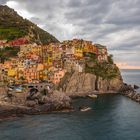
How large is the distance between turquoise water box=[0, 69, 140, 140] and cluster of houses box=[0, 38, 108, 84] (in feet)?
114

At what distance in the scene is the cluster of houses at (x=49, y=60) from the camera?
132m

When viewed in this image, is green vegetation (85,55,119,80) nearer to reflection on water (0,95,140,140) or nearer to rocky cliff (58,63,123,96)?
rocky cliff (58,63,123,96)

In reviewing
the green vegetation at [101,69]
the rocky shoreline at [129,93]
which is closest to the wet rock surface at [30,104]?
the rocky shoreline at [129,93]

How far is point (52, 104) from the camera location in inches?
4021

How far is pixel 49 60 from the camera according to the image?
14762 centimetres

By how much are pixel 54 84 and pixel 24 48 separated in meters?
34.1

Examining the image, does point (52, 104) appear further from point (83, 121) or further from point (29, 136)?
point (29, 136)

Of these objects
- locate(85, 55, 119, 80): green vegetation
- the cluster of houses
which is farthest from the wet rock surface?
locate(85, 55, 119, 80): green vegetation

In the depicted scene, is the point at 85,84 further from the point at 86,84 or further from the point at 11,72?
the point at 11,72

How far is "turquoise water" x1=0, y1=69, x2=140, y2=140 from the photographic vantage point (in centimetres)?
7362

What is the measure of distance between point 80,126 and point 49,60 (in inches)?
2690

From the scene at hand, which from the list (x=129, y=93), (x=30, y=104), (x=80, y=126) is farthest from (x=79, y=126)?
(x=129, y=93)

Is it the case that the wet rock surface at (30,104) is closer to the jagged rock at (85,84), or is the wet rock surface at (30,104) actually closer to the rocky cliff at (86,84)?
the rocky cliff at (86,84)

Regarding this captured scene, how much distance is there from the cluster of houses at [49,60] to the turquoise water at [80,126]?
3478 cm
